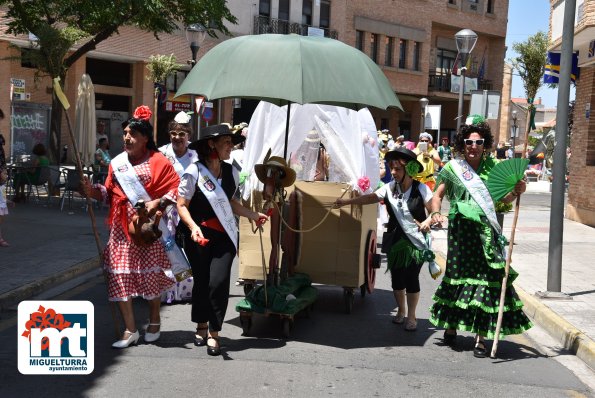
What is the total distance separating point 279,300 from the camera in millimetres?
7066

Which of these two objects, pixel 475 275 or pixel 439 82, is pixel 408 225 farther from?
pixel 439 82

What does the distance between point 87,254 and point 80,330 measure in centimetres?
558

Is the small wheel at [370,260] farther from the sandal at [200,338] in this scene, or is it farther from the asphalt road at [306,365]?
the sandal at [200,338]

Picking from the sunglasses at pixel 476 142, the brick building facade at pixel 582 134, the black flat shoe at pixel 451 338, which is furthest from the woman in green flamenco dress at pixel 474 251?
the brick building facade at pixel 582 134

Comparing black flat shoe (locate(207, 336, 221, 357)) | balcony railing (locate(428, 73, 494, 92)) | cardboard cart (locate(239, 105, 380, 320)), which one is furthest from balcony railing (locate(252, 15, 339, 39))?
black flat shoe (locate(207, 336, 221, 357))

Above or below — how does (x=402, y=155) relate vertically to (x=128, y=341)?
above

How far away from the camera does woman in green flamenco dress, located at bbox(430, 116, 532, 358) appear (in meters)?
6.64

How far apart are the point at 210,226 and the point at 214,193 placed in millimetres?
262

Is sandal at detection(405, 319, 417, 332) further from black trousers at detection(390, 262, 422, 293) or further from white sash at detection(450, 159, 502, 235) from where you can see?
white sash at detection(450, 159, 502, 235)

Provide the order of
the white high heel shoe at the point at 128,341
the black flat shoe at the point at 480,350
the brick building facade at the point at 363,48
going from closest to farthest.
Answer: the white high heel shoe at the point at 128,341 < the black flat shoe at the point at 480,350 < the brick building facade at the point at 363,48

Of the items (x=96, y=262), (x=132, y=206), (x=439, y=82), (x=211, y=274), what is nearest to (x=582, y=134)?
(x=96, y=262)

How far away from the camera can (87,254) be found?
10828 mm

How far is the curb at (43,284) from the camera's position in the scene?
25.7 feet

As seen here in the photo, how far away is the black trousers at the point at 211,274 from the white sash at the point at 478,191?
197 cm
